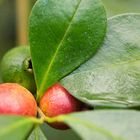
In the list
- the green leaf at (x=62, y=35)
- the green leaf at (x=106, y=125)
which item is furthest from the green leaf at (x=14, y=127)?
the green leaf at (x=62, y=35)

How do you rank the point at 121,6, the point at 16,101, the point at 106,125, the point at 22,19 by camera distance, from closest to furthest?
the point at 106,125 < the point at 16,101 < the point at 121,6 < the point at 22,19

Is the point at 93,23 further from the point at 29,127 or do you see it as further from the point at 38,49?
the point at 29,127

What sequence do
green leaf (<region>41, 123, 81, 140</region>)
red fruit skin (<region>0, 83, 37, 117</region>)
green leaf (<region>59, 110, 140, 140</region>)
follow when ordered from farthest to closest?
green leaf (<region>41, 123, 81, 140</region>) → red fruit skin (<region>0, 83, 37, 117</region>) → green leaf (<region>59, 110, 140, 140</region>)

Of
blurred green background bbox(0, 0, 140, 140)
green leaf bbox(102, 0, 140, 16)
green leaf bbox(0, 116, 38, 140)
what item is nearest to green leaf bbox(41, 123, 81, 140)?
blurred green background bbox(0, 0, 140, 140)

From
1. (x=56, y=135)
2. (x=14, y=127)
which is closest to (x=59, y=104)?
(x=14, y=127)

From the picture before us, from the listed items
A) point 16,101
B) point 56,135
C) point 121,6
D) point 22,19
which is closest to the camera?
point 16,101

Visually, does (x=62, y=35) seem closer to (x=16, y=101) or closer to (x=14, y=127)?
(x=16, y=101)

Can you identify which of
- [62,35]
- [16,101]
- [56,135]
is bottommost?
[56,135]

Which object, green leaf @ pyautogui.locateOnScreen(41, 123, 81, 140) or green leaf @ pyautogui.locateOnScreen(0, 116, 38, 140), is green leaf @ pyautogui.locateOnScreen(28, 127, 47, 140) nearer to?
green leaf @ pyautogui.locateOnScreen(0, 116, 38, 140)
